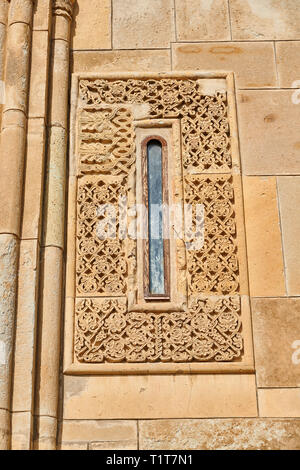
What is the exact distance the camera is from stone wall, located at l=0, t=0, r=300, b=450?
440cm

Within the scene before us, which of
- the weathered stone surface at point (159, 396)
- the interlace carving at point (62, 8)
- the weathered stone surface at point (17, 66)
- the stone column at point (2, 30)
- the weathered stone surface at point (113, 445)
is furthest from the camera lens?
the interlace carving at point (62, 8)

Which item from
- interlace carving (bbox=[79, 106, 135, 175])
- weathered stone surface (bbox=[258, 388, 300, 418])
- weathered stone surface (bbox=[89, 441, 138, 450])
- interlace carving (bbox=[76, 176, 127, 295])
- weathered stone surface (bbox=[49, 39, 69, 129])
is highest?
weathered stone surface (bbox=[49, 39, 69, 129])

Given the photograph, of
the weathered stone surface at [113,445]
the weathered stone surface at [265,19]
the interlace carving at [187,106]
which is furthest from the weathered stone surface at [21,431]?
the weathered stone surface at [265,19]

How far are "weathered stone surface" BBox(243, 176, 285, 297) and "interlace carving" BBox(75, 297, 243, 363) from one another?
235mm

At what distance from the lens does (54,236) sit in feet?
15.9

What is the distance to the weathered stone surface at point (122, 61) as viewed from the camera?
5453mm

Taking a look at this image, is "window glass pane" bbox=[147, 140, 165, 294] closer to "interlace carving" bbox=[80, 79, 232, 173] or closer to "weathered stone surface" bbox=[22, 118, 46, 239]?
"interlace carving" bbox=[80, 79, 232, 173]

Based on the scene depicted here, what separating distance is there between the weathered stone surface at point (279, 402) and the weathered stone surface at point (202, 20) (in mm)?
2686

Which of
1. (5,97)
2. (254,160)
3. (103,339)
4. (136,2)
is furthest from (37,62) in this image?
(103,339)

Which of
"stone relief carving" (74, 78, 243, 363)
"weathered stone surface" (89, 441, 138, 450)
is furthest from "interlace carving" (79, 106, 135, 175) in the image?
"weathered stone surface" (89, 441, 138, 450)

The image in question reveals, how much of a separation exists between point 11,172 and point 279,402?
2283mm

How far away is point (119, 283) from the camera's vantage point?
480 cm

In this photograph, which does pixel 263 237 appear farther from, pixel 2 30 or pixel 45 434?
pixel 2 30

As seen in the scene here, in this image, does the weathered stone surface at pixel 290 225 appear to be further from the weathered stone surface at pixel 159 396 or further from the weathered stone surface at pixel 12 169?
the weathered stone surface at pixel 12 169
